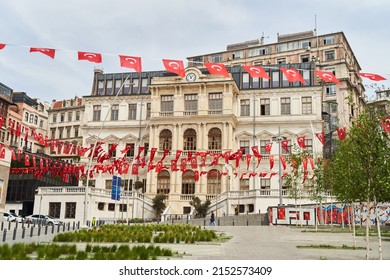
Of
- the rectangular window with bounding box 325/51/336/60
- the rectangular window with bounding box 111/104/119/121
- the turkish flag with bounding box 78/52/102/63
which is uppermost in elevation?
the rectangular window with bounding box 325/51/336/60

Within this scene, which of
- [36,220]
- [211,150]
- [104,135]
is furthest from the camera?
[104,135]

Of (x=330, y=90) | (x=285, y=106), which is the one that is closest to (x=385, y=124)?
(x=285, y=106)

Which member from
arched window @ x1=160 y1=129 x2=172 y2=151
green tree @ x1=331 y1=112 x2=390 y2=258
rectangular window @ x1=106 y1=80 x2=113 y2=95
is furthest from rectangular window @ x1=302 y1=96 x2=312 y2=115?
green tree @ x1=331 y1=112 x2=390 y2=258

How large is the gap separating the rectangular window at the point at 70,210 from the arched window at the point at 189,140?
1663cm

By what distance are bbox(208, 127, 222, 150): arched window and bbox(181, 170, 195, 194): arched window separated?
437 centimetres

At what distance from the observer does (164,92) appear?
186ft

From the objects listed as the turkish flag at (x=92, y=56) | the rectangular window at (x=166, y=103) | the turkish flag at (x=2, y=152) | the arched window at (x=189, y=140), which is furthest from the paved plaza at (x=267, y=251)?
the rectangular window at (x=166, y=103)

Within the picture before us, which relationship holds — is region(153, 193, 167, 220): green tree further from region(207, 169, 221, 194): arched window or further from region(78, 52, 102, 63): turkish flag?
region(78, 52, 102, 63): turkish flag

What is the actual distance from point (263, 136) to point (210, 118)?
7.68 metres

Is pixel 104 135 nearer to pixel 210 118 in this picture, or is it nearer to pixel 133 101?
pixel 133 101

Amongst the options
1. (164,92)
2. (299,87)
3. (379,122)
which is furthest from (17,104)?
(379,122)

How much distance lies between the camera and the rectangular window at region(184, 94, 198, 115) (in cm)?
5569

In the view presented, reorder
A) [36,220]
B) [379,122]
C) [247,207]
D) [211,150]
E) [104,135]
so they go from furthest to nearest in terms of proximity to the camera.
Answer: [104,135] < [211,150] < [247,207] < [36,220] < [379,122]

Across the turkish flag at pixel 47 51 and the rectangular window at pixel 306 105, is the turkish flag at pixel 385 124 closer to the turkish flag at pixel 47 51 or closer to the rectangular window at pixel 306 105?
the turkish flag at pixel 47 51
